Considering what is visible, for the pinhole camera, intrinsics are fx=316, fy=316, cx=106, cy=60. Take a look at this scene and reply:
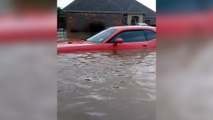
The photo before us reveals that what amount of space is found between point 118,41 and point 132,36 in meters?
0.58

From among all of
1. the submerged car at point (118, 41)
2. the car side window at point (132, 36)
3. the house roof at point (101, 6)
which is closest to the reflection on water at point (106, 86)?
the submerged car at point (118, 41)

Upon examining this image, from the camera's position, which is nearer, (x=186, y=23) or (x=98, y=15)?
(x=186, y=23)

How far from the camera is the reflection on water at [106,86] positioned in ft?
11.0

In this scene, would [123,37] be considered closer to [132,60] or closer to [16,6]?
[132,60]

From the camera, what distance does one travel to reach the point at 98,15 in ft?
109

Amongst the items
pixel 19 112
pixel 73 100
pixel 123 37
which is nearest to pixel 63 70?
pixel 73 100

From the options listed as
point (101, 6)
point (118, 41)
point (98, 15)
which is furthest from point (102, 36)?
point (101, 6)

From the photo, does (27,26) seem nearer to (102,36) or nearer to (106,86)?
(106,86)

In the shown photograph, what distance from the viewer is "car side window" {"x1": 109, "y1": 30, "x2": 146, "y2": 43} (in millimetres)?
7404

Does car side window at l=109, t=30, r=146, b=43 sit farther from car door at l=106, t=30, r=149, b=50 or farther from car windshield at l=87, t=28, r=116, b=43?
car windshield at l=87, t=28, r=116, b=43

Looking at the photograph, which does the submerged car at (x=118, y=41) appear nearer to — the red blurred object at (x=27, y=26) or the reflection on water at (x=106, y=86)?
the reflection on water at (x=106, y=86)

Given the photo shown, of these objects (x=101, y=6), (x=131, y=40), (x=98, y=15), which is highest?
(x=101, y=6)

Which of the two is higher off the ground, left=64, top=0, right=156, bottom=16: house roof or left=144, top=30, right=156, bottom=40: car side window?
left=64, top=0, right=156, bottom=16: house roof

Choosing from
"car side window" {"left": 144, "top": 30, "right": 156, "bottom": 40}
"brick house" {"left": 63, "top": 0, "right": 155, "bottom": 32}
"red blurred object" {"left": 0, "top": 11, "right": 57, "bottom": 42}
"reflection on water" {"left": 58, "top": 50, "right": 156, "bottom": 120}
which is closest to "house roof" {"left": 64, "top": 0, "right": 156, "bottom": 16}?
"brick house" {"left": 63, "top": 0, "right": 155, "bottom": 32}
